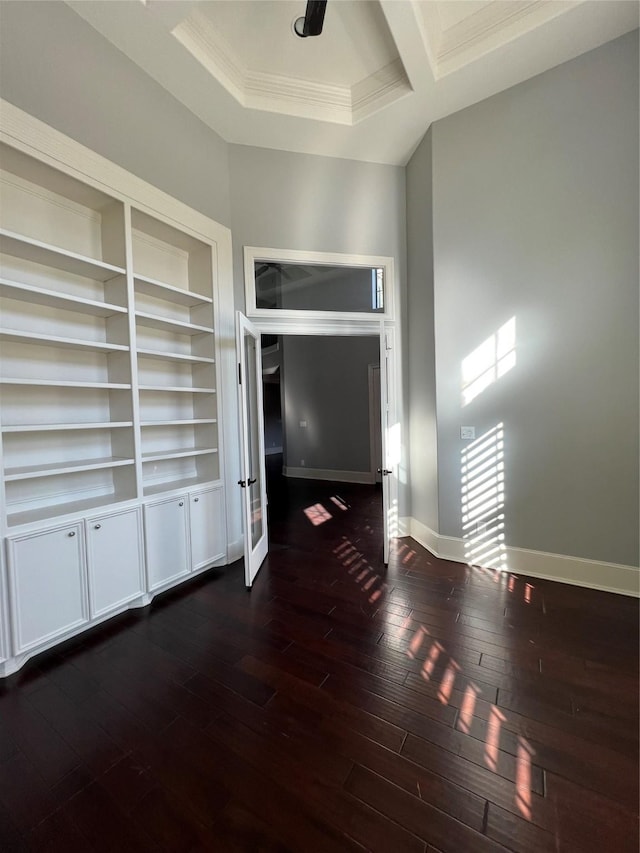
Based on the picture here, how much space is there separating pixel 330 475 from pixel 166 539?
4.68m

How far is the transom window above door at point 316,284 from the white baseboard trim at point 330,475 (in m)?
3.88

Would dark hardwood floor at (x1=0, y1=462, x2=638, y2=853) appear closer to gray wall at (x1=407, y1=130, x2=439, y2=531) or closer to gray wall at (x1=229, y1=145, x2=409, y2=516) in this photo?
gray wall at (x1=407, y1=130, x2=439, y2=531)

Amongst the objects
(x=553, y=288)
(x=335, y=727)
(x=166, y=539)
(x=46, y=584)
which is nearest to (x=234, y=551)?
(x=166, y=539)

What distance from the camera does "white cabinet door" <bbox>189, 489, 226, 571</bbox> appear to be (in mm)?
2998

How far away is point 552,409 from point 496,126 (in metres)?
2.43

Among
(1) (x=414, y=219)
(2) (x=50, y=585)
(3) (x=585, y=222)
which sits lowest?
(2) (x=50, y=585)

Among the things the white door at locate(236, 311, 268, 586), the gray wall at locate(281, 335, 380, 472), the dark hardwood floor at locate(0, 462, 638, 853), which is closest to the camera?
the dark hardwood floor at locate(0, 462, 638, 853)

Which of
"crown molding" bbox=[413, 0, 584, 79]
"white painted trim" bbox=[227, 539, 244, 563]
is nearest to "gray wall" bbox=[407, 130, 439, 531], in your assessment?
"crown molding" bbox=[413, 0, 584, 79]

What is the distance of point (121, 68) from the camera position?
2.51 metres

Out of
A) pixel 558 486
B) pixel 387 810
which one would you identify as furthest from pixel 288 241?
pixel 387 810

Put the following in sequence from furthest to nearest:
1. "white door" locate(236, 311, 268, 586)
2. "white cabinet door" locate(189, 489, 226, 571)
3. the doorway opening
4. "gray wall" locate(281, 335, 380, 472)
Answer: "gray wall" locate(281, 335, 380, 472), the doorway opening, "white cabinet door" locate(189, 489, 226, 571), "white door" locate(236, 311, 268, 586)

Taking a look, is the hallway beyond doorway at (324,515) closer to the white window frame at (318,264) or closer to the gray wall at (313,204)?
the white window frame at (318,264)

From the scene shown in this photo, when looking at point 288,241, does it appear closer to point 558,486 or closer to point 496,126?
point 496,126

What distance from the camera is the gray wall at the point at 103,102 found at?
204cm
